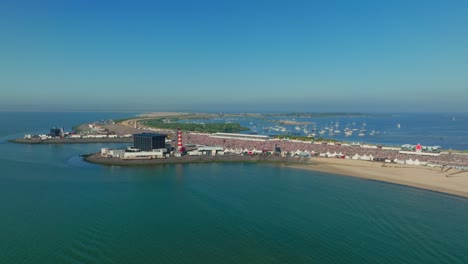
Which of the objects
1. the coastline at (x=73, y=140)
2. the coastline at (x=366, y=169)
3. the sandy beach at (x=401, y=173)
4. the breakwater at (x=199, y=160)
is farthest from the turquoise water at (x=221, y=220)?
the coastline at (x=73, y=140)

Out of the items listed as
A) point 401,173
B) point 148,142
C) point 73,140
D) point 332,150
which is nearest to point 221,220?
point 401,173

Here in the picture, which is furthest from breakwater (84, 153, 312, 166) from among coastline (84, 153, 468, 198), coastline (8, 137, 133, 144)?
coastline (8, 137, 133, 144)

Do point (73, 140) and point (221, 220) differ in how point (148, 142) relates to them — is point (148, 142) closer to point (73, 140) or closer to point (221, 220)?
point (73, 140)

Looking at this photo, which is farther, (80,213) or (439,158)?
(439,158)

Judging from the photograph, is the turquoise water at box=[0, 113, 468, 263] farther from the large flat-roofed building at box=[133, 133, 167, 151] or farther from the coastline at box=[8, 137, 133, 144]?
the coastline at box=[8, 137, 133, 144]

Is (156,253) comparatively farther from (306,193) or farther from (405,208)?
(405,208)

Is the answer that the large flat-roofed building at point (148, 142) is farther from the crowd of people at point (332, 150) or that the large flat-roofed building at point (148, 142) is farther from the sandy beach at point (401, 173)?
the sandy beach at point (401, 173)

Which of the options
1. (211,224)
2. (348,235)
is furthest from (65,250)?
(348,235)
